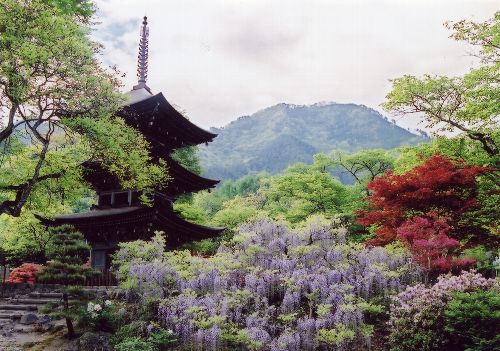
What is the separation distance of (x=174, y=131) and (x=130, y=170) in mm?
6248

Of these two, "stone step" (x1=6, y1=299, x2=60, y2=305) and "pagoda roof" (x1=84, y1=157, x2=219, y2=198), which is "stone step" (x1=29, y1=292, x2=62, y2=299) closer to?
"stone step" (x1=6, y1=299, x2=60, y2=305)

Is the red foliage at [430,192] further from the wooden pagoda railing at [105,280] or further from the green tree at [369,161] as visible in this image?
the green tree at [369,161]

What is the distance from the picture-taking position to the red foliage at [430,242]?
10.7 metres

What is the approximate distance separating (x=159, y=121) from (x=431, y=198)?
34.9 feet

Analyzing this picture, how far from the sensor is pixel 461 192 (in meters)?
12.4

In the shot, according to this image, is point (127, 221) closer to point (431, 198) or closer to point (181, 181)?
point (181, 181)

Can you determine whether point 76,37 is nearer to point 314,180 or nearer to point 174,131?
point 174,131

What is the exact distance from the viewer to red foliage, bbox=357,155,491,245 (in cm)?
1188

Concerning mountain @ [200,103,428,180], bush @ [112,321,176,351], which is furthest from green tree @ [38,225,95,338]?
mountain @ [200,103,428,180]

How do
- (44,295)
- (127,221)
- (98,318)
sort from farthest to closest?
(127,221) < (44,295) < (98,318)

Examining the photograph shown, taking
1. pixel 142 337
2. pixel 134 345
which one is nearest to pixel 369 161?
pixel 142 337

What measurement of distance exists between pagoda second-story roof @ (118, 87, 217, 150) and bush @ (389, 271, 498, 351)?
1120cm

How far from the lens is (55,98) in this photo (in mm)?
11812

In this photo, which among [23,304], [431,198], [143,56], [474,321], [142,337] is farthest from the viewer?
[143,56]
